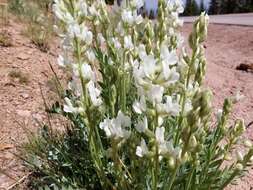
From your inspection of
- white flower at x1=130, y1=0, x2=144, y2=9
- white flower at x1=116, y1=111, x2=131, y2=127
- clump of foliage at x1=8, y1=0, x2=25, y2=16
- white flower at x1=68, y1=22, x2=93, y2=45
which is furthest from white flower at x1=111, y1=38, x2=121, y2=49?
clump of foliage at x1=8, y1=0, x2=25, y2=16

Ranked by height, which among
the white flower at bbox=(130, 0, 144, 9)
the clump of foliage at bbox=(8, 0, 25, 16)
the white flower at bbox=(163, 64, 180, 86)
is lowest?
the clump of foliage at bbox=(8, 0, 25, 16)

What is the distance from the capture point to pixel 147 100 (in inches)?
47.2

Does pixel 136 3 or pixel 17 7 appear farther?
pixel 17 7

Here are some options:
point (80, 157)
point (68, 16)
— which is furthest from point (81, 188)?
point (68, 16)

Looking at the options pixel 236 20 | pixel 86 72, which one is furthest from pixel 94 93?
pixel 236 20

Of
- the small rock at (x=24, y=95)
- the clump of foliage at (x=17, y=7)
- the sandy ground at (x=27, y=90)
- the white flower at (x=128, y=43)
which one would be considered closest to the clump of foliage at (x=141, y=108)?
the white flower at (x=128, y=43)

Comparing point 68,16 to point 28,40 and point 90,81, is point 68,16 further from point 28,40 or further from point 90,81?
point 28,40

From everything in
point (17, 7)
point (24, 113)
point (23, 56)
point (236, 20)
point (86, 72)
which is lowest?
point (236, 20)

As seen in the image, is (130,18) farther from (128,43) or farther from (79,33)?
(79,33)

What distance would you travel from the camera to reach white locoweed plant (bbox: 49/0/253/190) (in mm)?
1165

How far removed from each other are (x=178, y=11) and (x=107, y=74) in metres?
0.44

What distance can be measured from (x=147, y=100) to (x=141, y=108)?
28 millimetres

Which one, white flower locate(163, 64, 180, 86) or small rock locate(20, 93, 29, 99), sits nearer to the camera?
white flower locate(163, 64, 180, 86)

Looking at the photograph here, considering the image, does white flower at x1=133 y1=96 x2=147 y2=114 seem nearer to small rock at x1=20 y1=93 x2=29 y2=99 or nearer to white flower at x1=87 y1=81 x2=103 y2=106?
white flower at x1=87 y1=81 x2=103 y2=106
